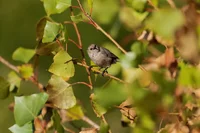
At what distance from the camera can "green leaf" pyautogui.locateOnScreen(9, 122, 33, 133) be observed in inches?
23.6

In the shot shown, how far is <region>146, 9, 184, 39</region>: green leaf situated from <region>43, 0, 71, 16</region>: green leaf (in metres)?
0.25

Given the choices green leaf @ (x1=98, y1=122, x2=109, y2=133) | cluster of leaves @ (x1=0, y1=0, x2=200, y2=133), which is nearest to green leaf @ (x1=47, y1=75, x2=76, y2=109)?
cluster of leaves @ (x1=0, y1=0, x2=200, y2=133)

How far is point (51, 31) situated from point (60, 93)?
7cm

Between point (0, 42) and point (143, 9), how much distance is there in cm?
223

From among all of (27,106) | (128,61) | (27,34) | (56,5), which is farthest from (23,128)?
(27,34)

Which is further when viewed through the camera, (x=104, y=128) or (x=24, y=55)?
(x=24, y=55)

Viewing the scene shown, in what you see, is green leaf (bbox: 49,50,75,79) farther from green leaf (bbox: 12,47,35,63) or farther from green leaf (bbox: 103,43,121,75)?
green leaf (bbox: 12,47,35,63)

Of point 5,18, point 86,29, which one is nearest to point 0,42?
point 5,18

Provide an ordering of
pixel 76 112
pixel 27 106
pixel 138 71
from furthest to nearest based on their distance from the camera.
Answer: pixel 76 112
pixel 27 106
pixel 138 71

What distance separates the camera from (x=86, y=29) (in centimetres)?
259

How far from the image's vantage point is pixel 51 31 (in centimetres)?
57

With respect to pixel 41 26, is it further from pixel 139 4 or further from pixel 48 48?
pixel 139 4

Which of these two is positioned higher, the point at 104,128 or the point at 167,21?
the point at 167,21

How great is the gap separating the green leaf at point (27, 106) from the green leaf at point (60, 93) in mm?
22
